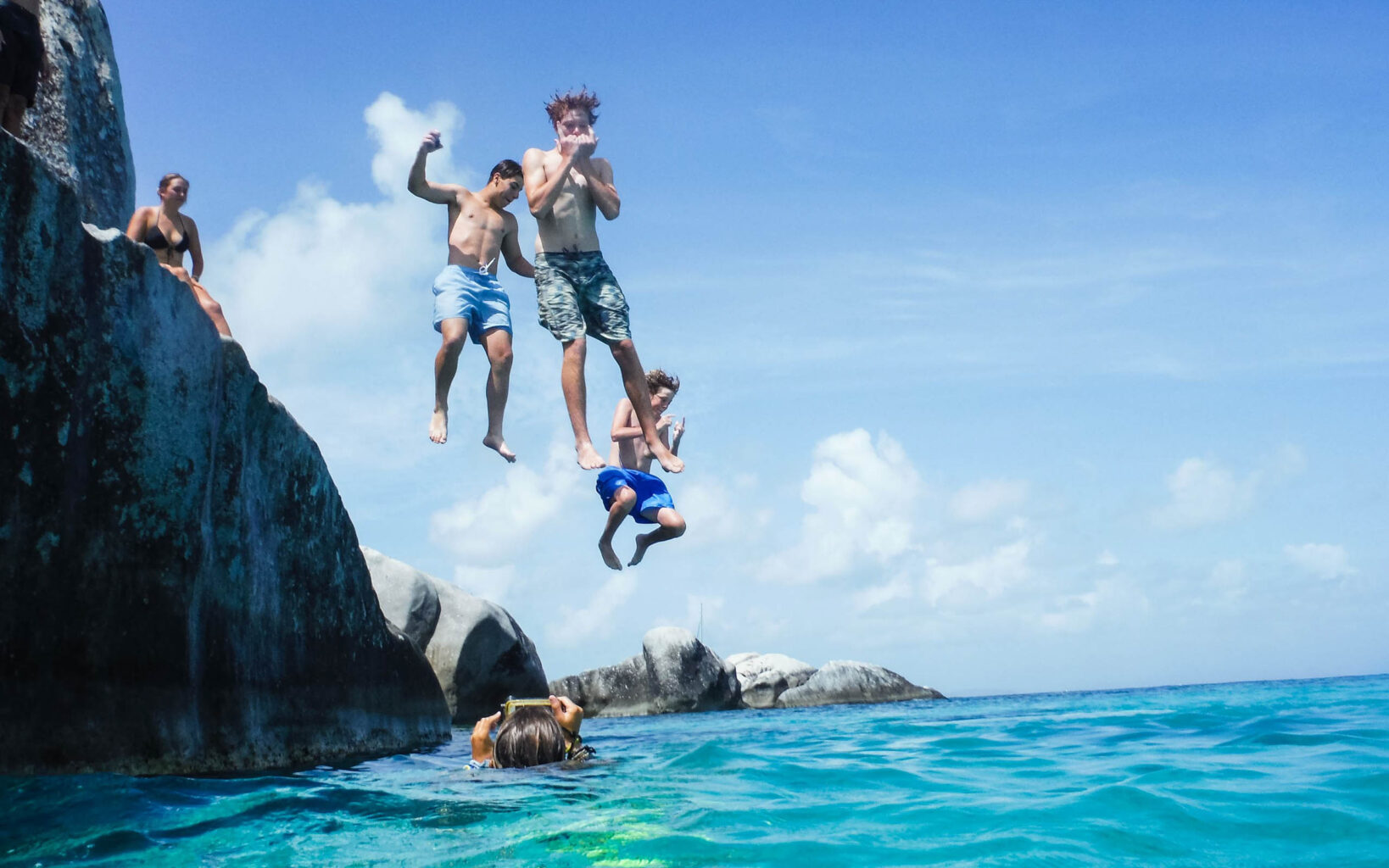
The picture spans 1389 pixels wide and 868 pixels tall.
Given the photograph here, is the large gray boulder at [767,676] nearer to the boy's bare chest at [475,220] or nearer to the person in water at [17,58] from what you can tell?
the boy's bare chest at [475,220]

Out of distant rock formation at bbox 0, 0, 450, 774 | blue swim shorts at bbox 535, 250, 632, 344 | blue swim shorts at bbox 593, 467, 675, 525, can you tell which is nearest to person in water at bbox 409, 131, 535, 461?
blue swim shorts at bbox 535, 250, 632, 344

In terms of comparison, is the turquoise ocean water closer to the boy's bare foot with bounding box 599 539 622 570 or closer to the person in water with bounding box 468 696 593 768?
the person in water with bounding box 468 696 593 768

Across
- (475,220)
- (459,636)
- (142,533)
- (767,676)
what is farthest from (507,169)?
(767,676)

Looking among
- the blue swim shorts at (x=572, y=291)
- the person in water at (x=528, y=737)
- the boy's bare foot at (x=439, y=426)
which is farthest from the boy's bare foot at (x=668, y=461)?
the person in water at (x=528, y=737)

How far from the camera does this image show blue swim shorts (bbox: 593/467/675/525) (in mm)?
9023

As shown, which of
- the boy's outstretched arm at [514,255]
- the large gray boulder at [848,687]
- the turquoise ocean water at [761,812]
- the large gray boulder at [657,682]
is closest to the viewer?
the turquoise ocean water at [761,812]

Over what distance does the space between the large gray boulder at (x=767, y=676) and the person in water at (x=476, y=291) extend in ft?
73.8

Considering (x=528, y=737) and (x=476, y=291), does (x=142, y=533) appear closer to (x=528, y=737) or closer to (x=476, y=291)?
(x=528, y=737)

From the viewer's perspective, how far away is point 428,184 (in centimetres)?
827

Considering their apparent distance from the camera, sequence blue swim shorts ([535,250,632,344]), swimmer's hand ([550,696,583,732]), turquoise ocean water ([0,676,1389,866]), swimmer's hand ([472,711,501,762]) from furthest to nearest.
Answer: blue swim shorts ([535,250,632,344]) < swimmer's hand ([550,696,583,732]) < swimmer's hand ([472,711,501,762]) < turquoise ocean water ([0,676,1389,866])

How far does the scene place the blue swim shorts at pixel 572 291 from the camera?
8.12 m

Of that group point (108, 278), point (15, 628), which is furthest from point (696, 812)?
point (108, 278)

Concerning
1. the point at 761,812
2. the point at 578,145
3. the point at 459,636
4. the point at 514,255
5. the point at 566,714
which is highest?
the point at 578,145

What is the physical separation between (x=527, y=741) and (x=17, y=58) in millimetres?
5254
